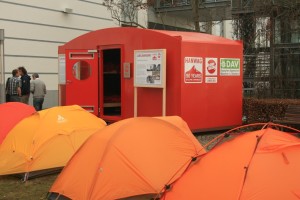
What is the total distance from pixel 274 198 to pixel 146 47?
7383 mm

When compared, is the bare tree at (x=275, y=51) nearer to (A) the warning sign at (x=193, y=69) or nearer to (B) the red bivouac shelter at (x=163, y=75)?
(B) the red bivouac shelter at (x=163, y=75)

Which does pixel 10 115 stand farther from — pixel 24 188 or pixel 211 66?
pixel 211 66

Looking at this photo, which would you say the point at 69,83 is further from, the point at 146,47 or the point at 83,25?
the point at 83,25

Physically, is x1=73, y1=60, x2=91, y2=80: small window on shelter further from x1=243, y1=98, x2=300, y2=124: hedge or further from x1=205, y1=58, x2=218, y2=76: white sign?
x1=243, y1=98, x2=300, y2=124: hedge

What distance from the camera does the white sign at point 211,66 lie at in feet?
38.2

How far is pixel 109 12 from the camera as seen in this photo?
2280cm

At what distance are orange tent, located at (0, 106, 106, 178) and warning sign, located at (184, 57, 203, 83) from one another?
3102mm

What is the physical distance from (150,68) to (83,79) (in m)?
2.64

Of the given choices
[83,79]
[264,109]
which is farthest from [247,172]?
[83,79]

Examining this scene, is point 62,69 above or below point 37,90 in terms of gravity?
above

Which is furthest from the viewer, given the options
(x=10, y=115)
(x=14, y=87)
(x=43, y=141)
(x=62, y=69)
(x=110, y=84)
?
(x=110, y=84)

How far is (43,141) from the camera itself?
8.29 metres

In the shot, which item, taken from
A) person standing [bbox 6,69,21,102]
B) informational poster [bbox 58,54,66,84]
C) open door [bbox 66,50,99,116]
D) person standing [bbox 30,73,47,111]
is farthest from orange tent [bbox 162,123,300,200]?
person standing [bbox 30,73,47,111]

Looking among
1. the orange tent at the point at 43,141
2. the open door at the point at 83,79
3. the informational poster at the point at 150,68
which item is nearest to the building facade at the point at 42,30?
the open door at the point at 83,79
